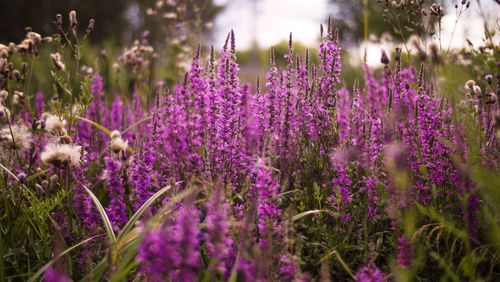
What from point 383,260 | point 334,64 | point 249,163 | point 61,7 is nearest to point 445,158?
point 383,260

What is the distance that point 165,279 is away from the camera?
1.64 meters

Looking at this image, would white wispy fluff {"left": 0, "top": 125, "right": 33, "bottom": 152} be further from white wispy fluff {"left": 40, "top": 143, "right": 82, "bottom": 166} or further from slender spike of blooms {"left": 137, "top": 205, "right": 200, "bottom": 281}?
slender spike of blooms {"left": 137, "top": 205, "right": 200, "bottom": 281}

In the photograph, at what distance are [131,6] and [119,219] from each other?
22733mm

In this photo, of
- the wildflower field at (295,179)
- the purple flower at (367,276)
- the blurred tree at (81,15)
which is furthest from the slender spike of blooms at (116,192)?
the blurred tree at (81,15)

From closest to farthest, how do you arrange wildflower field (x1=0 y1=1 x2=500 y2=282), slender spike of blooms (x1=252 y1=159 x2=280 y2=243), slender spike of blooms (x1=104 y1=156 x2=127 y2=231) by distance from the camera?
slender spike of blooms (x1=252 y1=159 x2=280 y2=243) < wildflower field (x1=0 y1=1 x2=500 y2=282) < slender spike of blooms (x1=104 y1=156 x2=127 y2=231)

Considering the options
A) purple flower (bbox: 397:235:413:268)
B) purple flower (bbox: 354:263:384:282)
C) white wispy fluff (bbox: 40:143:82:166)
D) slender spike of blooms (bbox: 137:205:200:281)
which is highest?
white wispy fluff (bbox: 40:143:82:166)

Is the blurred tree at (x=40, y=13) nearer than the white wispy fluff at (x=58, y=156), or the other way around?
the white wispy fluff at (x=58, y=156)

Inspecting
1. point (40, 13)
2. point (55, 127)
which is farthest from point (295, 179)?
point (40, 13)

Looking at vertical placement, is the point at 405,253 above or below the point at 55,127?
below

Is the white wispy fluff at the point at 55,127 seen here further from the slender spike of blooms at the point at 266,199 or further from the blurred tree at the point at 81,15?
the blurred tree at the point at 81,15

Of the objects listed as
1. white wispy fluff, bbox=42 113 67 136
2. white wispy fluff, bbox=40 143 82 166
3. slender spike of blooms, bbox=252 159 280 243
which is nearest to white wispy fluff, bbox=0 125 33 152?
white wispy fluff, bbox=42 113 67 136

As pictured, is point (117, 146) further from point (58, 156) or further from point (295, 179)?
point (295, 179)

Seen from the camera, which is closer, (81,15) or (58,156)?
(58,156)

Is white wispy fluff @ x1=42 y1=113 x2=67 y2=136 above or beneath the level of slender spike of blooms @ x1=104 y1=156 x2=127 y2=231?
above
